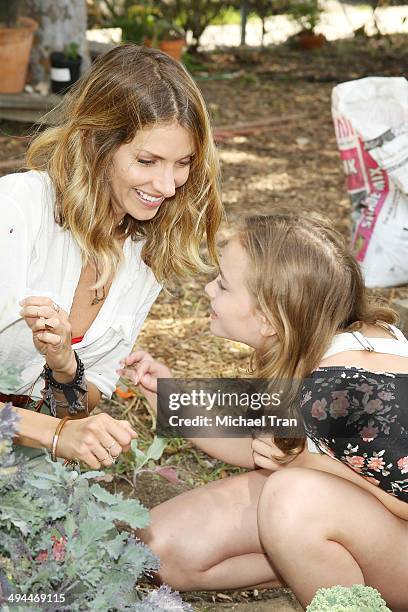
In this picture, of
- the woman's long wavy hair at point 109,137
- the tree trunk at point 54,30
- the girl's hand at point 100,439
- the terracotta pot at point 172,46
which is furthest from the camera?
A: the terracotta pot at point 172,46

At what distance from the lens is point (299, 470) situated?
6.53 feet

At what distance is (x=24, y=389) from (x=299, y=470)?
27.0 inches

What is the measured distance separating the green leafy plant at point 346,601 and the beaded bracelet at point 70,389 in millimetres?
849

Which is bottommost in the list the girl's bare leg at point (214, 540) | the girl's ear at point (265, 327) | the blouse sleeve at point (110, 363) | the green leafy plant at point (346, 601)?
the girl's bare leg at point (214, 540)

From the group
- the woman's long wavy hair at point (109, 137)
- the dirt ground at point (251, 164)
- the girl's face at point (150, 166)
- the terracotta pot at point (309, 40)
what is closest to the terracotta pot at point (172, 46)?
the dirt ground at point (251, 164)

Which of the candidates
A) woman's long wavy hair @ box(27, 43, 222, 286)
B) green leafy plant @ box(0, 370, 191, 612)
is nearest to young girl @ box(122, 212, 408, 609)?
woman's long wavy hair @ box(27, 43, 222, 286)

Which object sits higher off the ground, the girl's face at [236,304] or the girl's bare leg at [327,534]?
the girl's face at [236,304]

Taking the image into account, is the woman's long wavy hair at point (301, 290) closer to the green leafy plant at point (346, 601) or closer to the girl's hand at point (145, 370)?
the girl's hand at point (145, 370)

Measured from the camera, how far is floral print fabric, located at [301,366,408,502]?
1.93 metres

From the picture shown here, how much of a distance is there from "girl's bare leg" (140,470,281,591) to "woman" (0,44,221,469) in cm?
34

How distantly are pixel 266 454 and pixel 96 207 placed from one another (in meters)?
0.68

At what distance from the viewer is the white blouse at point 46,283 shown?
208cm

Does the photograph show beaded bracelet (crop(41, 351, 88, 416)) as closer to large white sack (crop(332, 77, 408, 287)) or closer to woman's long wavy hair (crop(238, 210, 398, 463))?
woman's long wavy hair (crop(238, 210, 398, 463))

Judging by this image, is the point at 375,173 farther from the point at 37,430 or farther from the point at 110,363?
the point at 37,430
